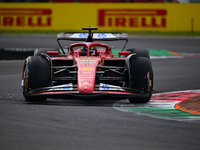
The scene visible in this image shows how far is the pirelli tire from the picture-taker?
1080cm

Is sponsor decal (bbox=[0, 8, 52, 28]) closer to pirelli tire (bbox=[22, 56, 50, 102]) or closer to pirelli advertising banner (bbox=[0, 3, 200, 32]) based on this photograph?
pirelli advertising banner (bbox=[0, 3, 200, 32])

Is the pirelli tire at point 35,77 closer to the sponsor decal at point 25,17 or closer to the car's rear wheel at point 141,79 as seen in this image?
the car's rear wheel at point 141,79

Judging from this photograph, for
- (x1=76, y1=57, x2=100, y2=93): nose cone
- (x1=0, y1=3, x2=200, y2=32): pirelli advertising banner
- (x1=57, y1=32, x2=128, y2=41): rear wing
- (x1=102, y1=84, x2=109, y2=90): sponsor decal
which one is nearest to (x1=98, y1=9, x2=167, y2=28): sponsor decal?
(x1=0, y1=3, x2=200, y2=32): pirelli advertising banner

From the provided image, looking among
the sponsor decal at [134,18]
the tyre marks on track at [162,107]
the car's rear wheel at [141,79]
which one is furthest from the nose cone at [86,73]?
the sponsor decal at [134,18]

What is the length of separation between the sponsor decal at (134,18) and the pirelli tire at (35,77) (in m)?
Result: 24.7

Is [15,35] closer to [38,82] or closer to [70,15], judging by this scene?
[70,15]

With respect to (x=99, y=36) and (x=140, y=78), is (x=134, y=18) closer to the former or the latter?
(x=99, y=36)

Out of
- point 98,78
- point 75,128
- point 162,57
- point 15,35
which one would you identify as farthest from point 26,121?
point 15,35

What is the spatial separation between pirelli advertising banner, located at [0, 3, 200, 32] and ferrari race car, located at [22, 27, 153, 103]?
2381cm

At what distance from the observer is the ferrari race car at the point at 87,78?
10.4m

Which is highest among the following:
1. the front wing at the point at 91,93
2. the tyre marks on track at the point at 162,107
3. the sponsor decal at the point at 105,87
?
the sponsor decal at the point at 105,87

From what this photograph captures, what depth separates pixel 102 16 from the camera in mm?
35656

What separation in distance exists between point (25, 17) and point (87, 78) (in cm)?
2653

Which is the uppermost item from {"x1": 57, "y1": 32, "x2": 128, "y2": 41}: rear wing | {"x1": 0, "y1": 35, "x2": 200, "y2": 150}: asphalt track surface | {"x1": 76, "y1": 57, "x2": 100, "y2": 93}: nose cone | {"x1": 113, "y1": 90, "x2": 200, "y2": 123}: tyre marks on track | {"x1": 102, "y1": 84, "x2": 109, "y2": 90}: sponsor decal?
{"x1": 57, "y1": 32, "x2": 128, "y2": 41}: rear wing
